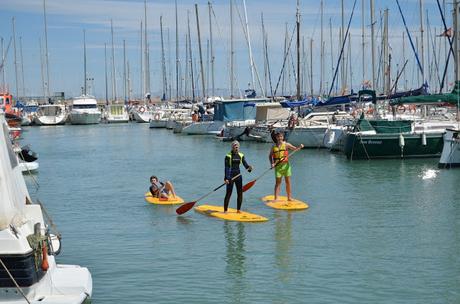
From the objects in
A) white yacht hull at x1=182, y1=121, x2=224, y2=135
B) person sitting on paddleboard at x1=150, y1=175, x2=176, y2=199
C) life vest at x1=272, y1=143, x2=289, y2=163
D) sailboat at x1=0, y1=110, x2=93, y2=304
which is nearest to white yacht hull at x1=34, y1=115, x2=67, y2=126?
white yacht hull at x1=182, y1=121, x2=224, y2=135

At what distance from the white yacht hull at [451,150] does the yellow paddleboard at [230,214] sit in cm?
1351

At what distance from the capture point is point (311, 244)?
15859 millimetres

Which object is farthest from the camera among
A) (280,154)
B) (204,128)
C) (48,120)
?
(48,120)

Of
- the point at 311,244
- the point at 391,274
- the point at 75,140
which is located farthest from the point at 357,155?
the point at 75,140

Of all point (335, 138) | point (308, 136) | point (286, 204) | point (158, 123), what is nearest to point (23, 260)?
point (286, 204)

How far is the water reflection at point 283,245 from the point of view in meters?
13.5

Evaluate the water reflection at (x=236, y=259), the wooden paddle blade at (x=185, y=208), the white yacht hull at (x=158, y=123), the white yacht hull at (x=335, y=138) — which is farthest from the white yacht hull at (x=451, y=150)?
the white yacht hull at (x=158, y=123)

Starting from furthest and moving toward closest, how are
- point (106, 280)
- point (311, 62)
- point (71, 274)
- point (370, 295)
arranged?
1. point (311, 62)
2. point (106, 280)
3. point (370, 295)
4. point (71, 274)

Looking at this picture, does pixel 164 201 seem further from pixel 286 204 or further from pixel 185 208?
pixel 286 204

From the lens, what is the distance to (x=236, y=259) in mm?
14555

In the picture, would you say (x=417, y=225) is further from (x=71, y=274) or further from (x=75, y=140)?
(x=75, y=140)

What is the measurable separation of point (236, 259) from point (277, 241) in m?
1.80

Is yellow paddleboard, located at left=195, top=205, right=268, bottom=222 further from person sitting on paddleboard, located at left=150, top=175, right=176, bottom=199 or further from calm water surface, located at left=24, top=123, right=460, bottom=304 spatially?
person sitting on paddleboard, located at left=150, top=175, right=176, bottom=199

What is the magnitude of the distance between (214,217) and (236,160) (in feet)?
5.66
